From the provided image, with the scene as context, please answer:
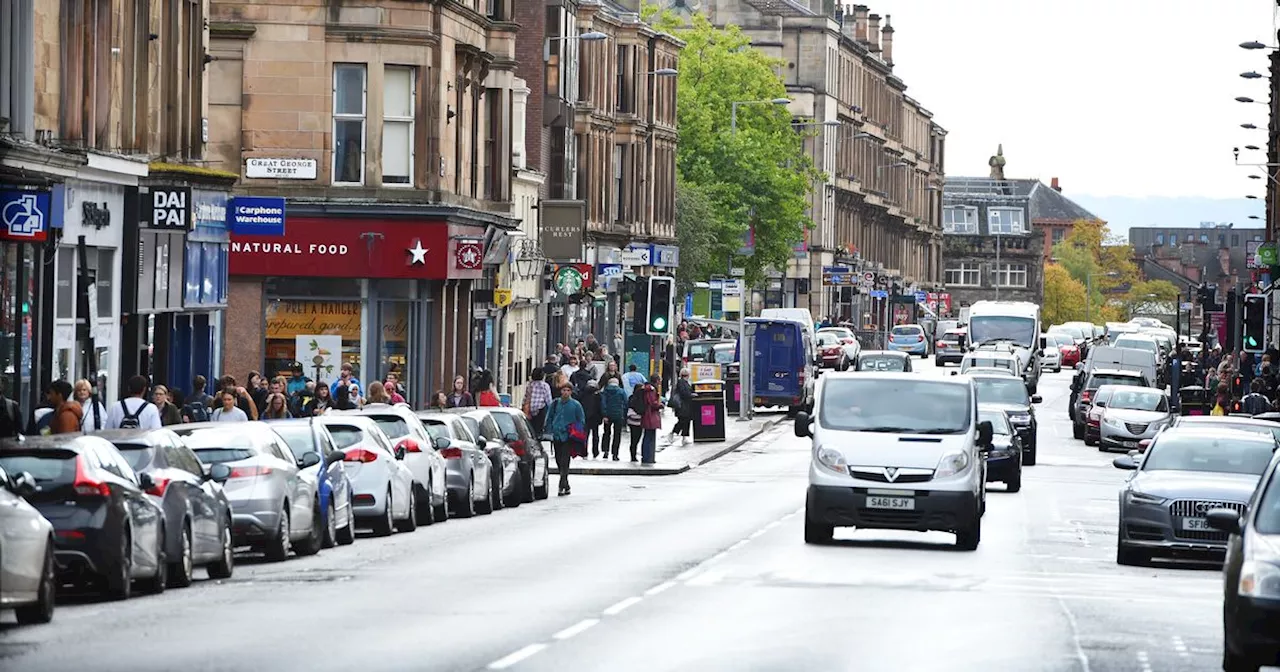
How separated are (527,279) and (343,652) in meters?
51.0

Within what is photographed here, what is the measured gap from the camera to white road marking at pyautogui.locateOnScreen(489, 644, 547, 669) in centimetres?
1527

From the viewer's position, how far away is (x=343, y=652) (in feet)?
52.7

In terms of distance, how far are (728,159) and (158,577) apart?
77370mm

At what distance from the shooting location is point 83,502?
63.6 feet

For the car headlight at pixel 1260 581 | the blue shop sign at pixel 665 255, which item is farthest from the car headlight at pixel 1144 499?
the blue shop sign at pixel 665 255

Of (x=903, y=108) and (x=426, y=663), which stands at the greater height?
(x=903, y=108)

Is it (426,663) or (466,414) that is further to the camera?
(466,414)

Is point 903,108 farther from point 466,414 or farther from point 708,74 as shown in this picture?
point 466,414

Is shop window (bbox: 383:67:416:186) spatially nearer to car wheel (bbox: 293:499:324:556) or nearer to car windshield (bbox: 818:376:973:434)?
car windshield (bbox: 818:376:973:434)

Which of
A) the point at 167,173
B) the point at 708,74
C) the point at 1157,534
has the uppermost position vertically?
the point at 708,74

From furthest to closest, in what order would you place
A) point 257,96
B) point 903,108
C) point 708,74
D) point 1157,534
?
point 903,108 < point 708,74 < point 257,96 < point 1157,534

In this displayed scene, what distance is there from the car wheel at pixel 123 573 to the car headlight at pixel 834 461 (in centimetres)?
914

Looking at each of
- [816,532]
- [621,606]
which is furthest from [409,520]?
[621,606]

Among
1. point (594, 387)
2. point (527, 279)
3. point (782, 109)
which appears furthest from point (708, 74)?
point (594, 387)
